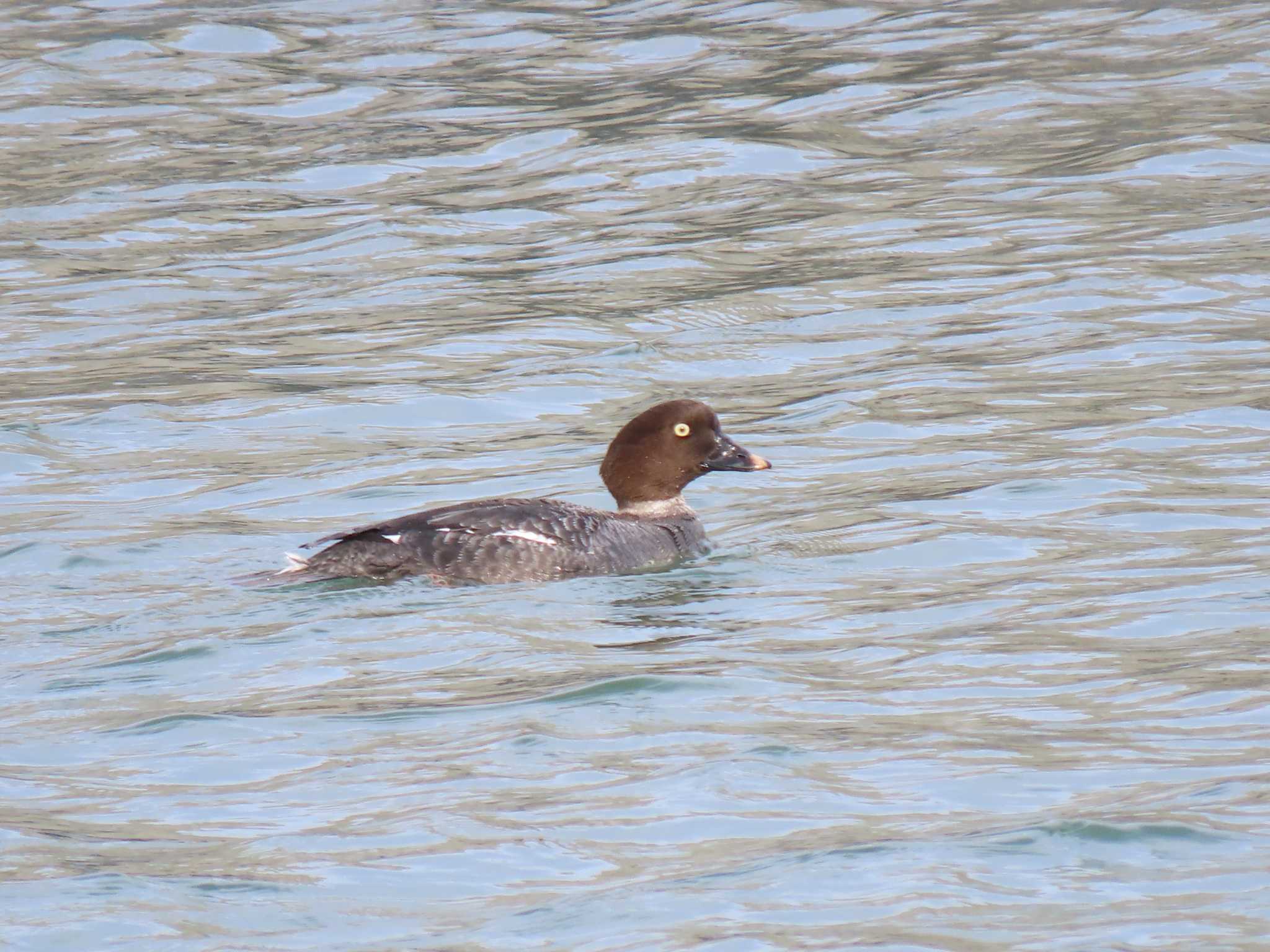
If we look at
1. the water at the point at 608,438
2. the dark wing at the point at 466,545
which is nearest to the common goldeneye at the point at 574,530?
the dark wing at the point at 466,545

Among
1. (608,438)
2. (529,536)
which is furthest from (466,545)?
(608,438)

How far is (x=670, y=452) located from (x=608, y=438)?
5.05ft

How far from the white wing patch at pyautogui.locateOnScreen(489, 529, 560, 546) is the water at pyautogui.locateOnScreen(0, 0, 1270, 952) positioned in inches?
7.4

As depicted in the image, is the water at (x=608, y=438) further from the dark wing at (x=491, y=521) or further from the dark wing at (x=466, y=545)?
the dark wing at (x=491, y=521)

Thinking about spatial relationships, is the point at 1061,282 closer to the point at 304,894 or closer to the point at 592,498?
the point at 592,498

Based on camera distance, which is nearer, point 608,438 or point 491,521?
point 491,521

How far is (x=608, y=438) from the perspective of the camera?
10.9m

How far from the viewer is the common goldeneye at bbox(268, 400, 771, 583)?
27.1 feet

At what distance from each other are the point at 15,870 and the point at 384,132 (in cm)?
1219

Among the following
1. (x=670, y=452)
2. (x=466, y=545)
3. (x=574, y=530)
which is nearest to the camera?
(x=466, y=545)

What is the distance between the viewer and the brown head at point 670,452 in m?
9.26

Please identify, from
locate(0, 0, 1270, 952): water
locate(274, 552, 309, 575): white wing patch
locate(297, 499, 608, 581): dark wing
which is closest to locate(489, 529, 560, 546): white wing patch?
locate(297, 499, 608, 581): dark wing

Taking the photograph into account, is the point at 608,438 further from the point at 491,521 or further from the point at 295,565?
the point at 295,565

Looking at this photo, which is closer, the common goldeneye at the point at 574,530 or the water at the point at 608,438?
the water at the point at 608,438
